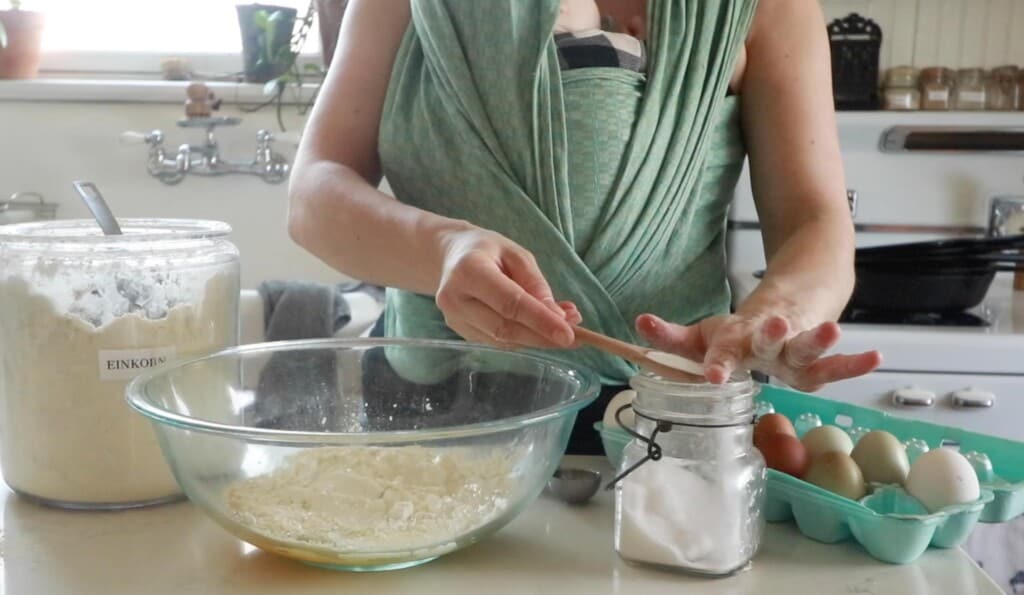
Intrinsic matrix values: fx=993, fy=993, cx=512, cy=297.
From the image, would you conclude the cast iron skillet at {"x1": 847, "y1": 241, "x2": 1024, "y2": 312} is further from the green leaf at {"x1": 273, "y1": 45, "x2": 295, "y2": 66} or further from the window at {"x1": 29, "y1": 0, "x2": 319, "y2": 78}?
the window at {"x1": 29, "y1": 0, "x2": 319, "y2": 78}

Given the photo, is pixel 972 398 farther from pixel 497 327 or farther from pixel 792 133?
pixel 497 327

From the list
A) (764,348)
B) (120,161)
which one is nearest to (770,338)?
(764,348)

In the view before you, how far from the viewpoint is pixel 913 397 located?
1.39m

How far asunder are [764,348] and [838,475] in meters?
0.11

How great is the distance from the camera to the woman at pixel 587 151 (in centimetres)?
76

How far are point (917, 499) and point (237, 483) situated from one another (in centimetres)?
39

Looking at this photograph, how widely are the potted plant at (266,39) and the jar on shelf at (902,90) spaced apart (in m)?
1.10

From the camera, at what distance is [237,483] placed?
1.82ft

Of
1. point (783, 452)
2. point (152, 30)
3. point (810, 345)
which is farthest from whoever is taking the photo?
point (152, 30)

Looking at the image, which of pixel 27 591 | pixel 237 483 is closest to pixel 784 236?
pixel 237 483

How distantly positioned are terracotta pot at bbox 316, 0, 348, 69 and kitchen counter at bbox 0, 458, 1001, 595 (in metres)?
1.37

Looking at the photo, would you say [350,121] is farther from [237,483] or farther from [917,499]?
[917,499]

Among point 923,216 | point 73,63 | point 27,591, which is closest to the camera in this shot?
point 27,591

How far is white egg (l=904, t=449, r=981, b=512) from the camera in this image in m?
0.56
